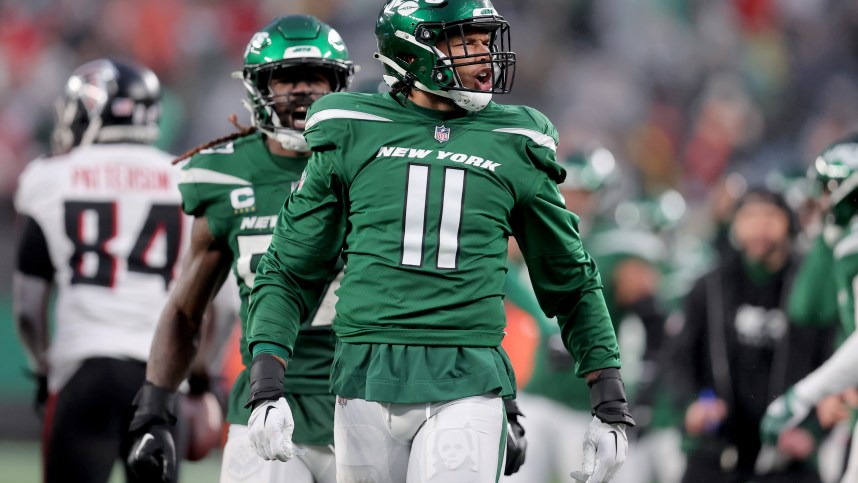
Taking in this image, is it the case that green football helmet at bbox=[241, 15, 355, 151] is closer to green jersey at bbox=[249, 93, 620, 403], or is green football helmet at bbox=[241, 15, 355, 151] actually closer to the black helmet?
green jersey at bbox=[249, 93, 620, 403]

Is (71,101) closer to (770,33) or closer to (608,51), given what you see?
(608,51)

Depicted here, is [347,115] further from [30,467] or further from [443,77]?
[30,467]

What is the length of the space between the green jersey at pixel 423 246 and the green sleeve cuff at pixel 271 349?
0.04 ft

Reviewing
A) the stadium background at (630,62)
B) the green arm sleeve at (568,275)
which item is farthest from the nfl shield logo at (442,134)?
the stadium background at (630,62)

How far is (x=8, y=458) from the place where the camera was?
9.49 metres

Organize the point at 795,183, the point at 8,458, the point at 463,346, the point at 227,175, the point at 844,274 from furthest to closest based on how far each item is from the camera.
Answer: the point at 8,458 → the point at 795,183 → the point at 844,274 → the point at 227,175 → the point at 463,346

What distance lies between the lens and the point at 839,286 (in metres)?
5.46

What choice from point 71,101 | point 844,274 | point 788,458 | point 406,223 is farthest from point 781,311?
point 406,223

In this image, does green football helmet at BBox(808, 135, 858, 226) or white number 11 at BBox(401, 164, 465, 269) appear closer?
white number 11 at BBox(401, 164, 465, 269)

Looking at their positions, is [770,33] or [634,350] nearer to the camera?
[634,350]

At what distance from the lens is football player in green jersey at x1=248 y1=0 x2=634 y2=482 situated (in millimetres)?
3145

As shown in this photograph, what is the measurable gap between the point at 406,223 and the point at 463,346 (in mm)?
306

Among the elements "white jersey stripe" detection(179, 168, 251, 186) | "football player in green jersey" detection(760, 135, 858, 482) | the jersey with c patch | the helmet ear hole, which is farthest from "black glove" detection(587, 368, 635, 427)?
the jersey with c patch

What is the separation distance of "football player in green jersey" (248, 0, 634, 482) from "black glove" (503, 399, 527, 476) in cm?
46
